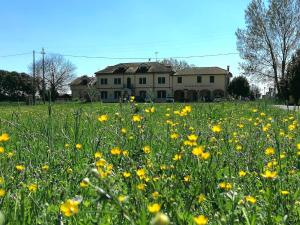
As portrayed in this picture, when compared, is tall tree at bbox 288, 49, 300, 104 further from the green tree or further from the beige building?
the beige building

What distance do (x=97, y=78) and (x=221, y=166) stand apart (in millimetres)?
72773

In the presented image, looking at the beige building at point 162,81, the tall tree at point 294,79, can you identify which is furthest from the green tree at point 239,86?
the tall tree at point 294,79

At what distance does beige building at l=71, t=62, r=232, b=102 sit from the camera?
67812 mm

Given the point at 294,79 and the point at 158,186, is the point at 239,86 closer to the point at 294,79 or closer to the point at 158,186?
the point at 294,79

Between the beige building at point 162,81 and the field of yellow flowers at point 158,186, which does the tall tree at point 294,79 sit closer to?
the field of yellow flowers at point 158,186

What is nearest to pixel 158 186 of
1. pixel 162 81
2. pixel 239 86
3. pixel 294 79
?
pixel 294 79

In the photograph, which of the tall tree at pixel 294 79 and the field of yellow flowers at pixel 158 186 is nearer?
the field of yellow flowers at pixel 158 186

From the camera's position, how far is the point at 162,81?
6994 centimetres

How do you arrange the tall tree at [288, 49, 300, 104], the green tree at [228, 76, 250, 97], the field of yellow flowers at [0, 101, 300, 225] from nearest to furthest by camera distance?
the field of yellow flowers at [0, 101, 300, 225]
the tall tree at [288, 49, 300, 104]
the green tree at [228, 76, 250, 97]

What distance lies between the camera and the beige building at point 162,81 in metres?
67.8

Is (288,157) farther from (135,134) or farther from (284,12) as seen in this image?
(284,12)

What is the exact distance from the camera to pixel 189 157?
3045mm

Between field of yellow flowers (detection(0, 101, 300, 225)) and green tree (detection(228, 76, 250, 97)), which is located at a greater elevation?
green tree (detection(228, 76, 250, 97))

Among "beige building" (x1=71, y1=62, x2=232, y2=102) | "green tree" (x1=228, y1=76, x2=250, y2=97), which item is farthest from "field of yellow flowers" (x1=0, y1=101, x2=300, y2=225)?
"beige building" (x1=71, y1=62, x2=232, y2=102)
